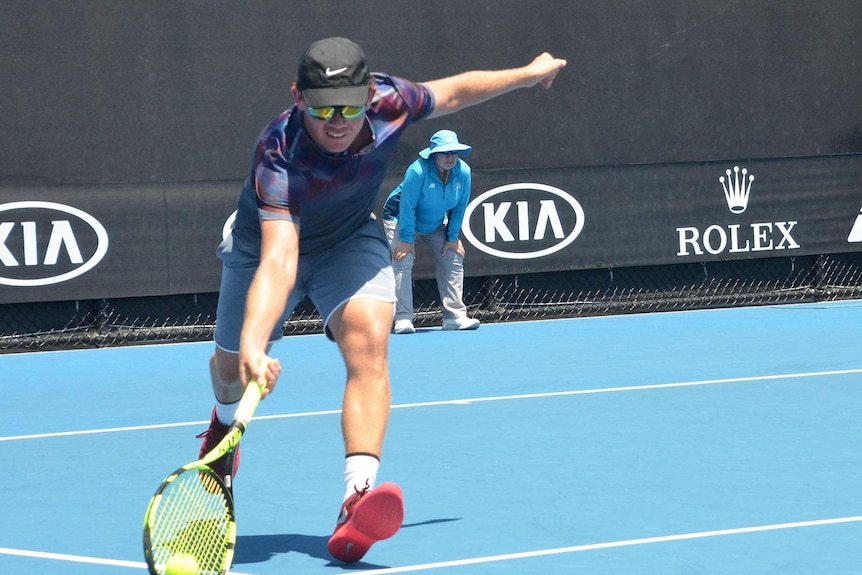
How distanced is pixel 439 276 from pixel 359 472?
23.7ft

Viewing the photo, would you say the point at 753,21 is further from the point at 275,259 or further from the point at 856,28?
the point at 275,259

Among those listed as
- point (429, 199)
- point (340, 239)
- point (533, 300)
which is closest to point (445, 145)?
point (429, 199)

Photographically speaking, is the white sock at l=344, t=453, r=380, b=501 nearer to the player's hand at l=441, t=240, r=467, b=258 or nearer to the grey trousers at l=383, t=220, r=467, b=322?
the grey trousers at l=383, t=220, r=467, b=322

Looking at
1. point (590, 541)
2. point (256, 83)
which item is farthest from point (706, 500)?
point (256, 83)

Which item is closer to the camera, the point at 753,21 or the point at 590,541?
the point at 590,541

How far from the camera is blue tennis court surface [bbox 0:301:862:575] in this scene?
414 centimetres

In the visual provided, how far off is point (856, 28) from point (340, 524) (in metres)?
10.4

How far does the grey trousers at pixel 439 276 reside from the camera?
1091 centimetres

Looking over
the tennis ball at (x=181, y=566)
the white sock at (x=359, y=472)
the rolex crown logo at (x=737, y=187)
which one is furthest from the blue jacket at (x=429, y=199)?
the tennis ball at (x=181, y=566)

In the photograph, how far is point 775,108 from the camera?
42.1ft

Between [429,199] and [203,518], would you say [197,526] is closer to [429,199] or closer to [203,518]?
[203,518]

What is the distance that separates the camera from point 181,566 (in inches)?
134

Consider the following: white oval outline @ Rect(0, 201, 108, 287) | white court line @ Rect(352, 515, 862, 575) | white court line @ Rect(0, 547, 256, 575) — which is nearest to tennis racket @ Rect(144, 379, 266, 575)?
white court line @ Rect(0, 547, 256, 575)

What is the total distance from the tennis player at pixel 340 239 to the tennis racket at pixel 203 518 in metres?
0.18
